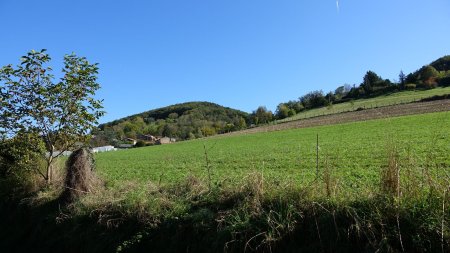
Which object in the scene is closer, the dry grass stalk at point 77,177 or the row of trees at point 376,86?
the dry grass stalk at point 77,177

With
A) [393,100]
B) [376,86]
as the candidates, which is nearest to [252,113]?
[376,86]

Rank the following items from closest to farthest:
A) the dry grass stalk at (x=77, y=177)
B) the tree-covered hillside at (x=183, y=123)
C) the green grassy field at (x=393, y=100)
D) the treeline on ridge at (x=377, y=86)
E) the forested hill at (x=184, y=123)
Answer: the dry grass stalk at (x=77, y=177)
the green grassy field at (x=393, y=100)
the treeline on ridge at (x=377, y=86)
the tree-covered hillside at (x=183, y=123)
the forested hill at (x=184, y=123)

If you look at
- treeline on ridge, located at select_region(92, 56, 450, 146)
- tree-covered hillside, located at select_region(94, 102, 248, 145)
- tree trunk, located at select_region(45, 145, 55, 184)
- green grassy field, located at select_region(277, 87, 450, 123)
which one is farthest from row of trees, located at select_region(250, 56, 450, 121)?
tree trunk, located at select_region(45, 145, 55, 184)

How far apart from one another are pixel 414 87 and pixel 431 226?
3759 inches

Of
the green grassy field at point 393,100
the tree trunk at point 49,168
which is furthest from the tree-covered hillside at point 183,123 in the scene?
the tree trunk at point 49,168

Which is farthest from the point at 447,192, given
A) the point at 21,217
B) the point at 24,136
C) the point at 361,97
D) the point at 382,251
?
the point at 361,97

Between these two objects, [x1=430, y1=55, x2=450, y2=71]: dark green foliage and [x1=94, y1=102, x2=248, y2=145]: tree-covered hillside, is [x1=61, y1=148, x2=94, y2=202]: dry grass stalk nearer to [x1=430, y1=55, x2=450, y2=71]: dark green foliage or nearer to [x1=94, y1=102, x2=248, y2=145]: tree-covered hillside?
[x1=94, y1=102, x2=248, y2=145]: tree-covered hillside

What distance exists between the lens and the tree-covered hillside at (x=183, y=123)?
387ft

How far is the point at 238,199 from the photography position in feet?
20.2

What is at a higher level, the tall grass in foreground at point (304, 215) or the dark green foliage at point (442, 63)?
the dark green foliage at point (442, 63)

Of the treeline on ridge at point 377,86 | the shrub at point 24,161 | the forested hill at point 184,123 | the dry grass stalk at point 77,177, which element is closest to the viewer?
the dry grass stalk at point 77,177

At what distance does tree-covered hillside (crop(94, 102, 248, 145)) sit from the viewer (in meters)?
118

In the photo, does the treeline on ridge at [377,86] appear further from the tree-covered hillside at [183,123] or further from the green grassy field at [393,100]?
the tree-covered hillside at [183,123]

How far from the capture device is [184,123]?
138m
